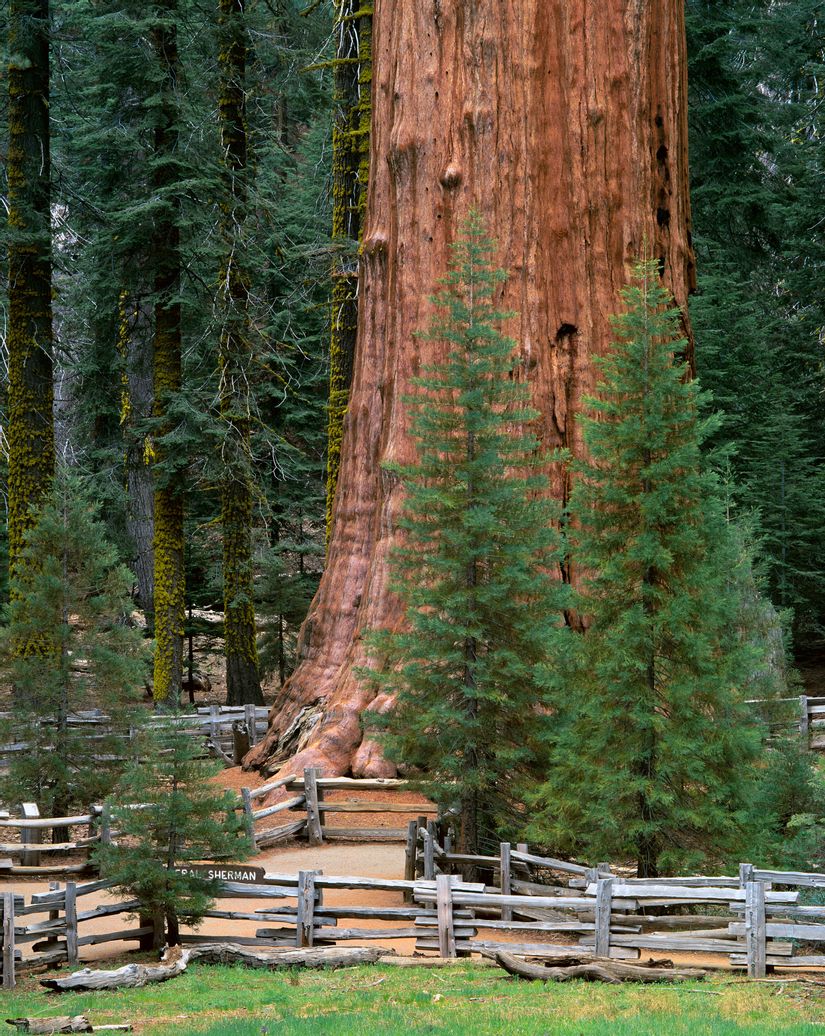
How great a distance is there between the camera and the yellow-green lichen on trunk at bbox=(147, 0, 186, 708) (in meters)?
24.3

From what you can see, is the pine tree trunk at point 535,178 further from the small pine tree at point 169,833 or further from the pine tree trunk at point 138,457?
the pine tree trunk at point 138,457

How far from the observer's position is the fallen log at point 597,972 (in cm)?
1083

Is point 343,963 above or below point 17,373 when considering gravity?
below

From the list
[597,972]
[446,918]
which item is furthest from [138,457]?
[597,972]

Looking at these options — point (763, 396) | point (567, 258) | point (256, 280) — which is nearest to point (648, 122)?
point (567, 258)

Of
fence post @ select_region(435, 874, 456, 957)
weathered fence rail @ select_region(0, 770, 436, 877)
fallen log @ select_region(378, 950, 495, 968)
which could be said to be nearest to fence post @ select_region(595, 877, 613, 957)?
fallen log @ select_region(378, 950, 495, 968)

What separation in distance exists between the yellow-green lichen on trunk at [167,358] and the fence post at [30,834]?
7925 mm

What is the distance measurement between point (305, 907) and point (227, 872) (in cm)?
81

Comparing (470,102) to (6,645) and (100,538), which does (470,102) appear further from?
(6,645)

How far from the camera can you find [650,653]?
12219 millimetres

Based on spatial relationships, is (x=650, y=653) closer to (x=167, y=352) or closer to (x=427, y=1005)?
(x=427, y=1005)

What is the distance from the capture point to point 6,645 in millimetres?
16984

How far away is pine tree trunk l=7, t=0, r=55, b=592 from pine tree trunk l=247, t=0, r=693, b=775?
546 cm

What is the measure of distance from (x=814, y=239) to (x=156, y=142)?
18.9m
